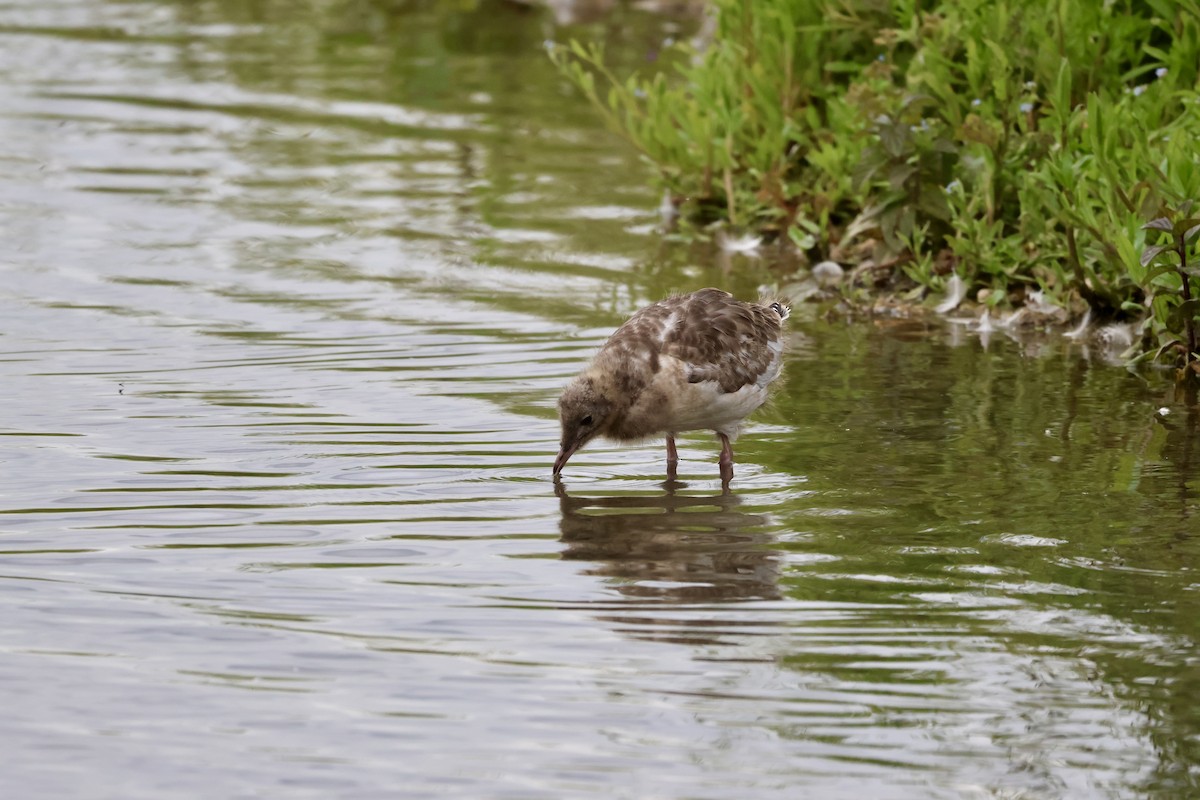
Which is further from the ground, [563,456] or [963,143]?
[963,143]

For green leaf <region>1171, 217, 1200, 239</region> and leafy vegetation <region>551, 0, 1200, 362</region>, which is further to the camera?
leafy vegetation <region>551, 0, 1200, 362</region>

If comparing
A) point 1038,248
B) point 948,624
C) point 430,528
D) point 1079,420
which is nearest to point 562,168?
point 1038,248

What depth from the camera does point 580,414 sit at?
8164 mm

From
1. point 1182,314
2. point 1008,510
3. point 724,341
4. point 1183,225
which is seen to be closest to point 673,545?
point 724,341

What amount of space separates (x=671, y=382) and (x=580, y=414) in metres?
0.44

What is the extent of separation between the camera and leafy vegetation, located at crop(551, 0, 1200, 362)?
9.97 metres

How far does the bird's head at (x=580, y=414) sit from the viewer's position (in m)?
8.15

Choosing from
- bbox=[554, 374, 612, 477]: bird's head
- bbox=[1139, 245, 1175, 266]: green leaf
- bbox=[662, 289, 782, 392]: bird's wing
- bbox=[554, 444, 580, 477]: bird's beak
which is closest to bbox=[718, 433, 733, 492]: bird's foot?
bbox=[662, 289, 782, 392]: bird's wing

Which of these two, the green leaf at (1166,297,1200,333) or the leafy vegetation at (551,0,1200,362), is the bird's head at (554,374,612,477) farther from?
the green leaf at (1166,297,1200,333)

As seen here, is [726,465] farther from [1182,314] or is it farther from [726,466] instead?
[1182,314]

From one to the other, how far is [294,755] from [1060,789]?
230 cm

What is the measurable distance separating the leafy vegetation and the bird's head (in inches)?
115

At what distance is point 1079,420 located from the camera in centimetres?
918

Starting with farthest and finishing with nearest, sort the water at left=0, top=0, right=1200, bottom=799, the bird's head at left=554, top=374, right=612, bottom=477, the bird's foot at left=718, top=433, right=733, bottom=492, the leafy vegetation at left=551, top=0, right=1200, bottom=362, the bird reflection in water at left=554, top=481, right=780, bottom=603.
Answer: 1. the leafy vegetation at left=551, top=0, right=1200, bottom=362
2. the bird's foot at left=718, top=433, right=733, bottom=492
3. the bird's head at left=554, top=374, right=612, bottom=477
4. the bird reflection in water at left=554, top=481, right=780, bottom=603
5. the water at left=0, top=0, right=1200, bottom=799
